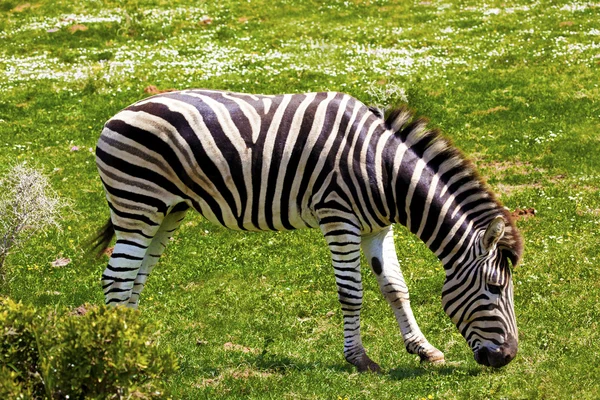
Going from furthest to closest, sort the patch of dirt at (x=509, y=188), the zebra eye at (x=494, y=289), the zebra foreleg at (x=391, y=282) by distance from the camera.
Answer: the patch of dirt at (x=509, y=188) → the zebra foreleg at (x=391, y=282) → the zebra eye at (x=494, y=289)

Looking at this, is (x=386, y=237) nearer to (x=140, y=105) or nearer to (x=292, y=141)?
(x=292, y=141)

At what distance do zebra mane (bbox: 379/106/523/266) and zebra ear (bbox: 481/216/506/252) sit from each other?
19 centimetres

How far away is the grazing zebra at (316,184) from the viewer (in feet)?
33.4

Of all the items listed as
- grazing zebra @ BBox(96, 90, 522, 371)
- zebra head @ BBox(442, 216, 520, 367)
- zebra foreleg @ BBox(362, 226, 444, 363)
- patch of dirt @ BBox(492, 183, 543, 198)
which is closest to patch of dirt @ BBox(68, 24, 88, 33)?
patch of dirt @ BBox(492, 183, 543, 198)

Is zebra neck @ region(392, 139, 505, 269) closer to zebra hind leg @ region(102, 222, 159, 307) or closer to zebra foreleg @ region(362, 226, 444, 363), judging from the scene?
zebra foreleg @ region(362, 226, 444, 363)

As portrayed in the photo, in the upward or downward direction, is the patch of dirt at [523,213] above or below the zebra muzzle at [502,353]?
below

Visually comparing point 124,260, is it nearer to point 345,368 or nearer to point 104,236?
point 104,236

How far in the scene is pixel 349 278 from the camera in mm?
10516

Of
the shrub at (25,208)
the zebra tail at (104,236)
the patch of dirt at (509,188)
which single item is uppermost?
the zebra tail at (104,236)

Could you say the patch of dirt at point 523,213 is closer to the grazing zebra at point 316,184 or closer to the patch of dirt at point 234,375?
the grazing zebra at point 316,184

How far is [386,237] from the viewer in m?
11.2

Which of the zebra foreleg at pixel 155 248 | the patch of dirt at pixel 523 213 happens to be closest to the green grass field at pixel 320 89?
the patch of dirt at pixel 523 213

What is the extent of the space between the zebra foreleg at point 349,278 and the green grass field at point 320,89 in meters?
0.26

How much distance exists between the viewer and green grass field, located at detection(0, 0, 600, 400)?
34.6ft
